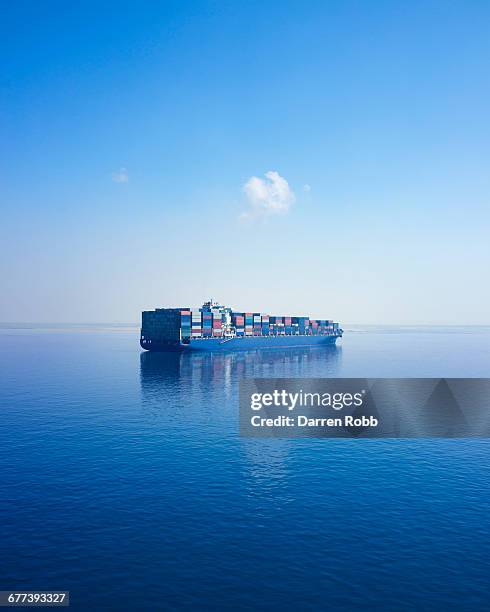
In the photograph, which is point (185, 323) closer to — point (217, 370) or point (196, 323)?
point (196, 323)

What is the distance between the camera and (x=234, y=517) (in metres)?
33.6

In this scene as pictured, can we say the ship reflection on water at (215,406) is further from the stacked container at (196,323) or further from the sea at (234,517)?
the stacked container at (196,323)

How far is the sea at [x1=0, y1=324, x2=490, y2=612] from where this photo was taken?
82.0 feet

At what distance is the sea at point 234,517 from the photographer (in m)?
25.0

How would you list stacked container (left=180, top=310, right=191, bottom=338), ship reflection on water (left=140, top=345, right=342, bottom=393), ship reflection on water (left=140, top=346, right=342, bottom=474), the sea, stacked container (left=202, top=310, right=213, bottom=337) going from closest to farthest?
the sea < ship reflection on water (left=140, top=346, right=342, bottom=474) < ship reflection on water (left=140, top=345, right=342, bottom=393) < stacked container (left=180, top=310, right=191, bottom=338) < stacked container (left=202, top=310, right=213, bottom=337)

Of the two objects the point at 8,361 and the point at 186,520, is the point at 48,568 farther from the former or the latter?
the point at 8,361

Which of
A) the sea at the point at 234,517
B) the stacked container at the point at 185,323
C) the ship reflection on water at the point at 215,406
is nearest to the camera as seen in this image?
the sea at the point at 234,517

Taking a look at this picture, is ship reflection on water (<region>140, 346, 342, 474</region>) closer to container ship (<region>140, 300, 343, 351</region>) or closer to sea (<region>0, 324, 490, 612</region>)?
sea (<region>0, 324, 490, 612</region>)

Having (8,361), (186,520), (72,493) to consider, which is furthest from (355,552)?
(8,361)

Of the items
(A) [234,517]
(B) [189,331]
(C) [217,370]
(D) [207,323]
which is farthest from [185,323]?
(A) [234,517]

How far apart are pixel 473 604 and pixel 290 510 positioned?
14.3 m

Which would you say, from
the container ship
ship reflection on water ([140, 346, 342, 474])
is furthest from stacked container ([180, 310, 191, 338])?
ship reflection on water ([140, 346, 342, 474])

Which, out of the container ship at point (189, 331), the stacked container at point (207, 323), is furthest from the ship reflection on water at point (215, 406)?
the stacked container at point (207, 323)

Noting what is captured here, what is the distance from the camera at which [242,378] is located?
112 metres
